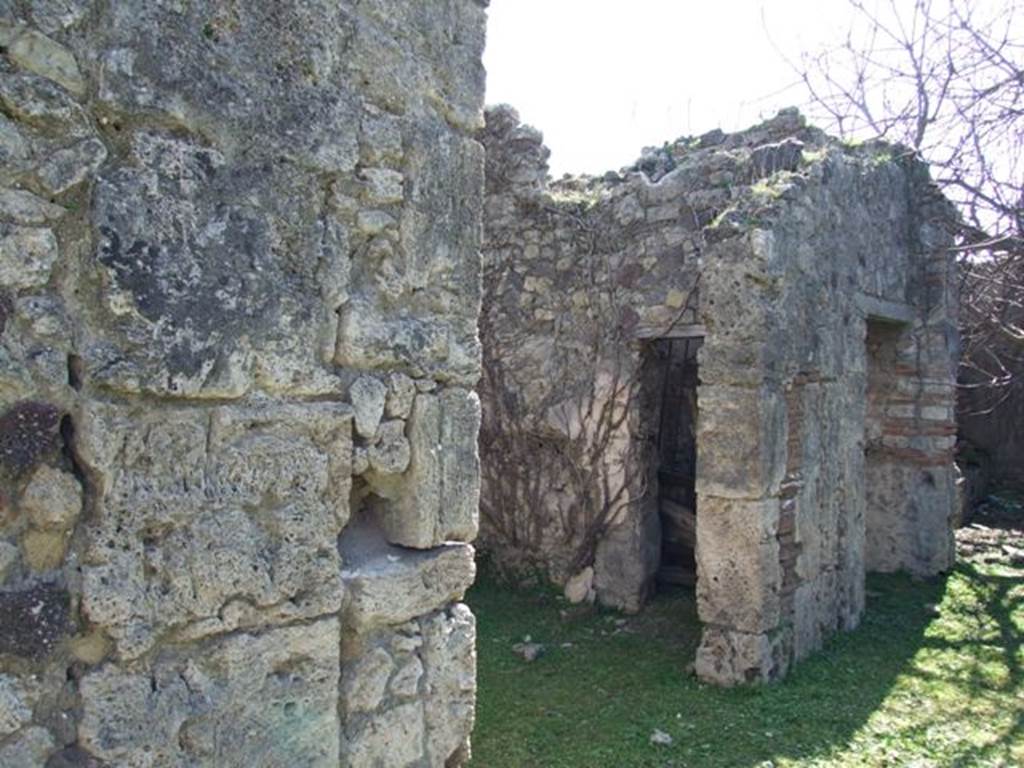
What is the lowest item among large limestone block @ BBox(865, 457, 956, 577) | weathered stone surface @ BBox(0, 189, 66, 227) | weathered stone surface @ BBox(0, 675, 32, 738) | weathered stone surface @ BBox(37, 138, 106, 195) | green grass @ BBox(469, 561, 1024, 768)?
green grass @ BBox(469, 561, 1024, 768)

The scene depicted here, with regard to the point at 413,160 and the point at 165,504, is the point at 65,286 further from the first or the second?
the point at 413,160

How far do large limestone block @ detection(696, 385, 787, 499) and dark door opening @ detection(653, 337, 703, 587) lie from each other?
1558 mm

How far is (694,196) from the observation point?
6551 millimetres

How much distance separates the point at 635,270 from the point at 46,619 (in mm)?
5514

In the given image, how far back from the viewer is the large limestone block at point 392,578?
86.4 inches

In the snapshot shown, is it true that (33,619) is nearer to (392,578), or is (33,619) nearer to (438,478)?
(392,578)

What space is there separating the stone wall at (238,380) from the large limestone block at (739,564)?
3167 millimetres

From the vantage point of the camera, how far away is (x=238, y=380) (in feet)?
6.33

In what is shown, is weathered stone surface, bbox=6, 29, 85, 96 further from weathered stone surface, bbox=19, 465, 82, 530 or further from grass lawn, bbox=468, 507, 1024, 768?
grass lawn, bbox=468, 507, 1024, 768

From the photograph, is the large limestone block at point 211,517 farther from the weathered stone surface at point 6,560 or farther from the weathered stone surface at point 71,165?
the weathered stone surface at point 71,165

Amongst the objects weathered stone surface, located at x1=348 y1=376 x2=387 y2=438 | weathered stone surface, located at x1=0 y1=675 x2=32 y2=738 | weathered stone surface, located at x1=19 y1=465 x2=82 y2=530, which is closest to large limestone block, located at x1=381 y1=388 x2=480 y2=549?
weathered stone surface, located at x1=348 y1=376 x2=387 y2=438

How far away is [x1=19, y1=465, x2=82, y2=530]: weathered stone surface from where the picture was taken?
1.66 meters

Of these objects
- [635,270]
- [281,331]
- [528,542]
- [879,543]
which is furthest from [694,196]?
[281,331]

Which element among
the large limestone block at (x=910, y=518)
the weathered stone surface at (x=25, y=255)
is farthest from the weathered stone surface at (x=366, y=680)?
the large limestone block at (x=910, y=518)
